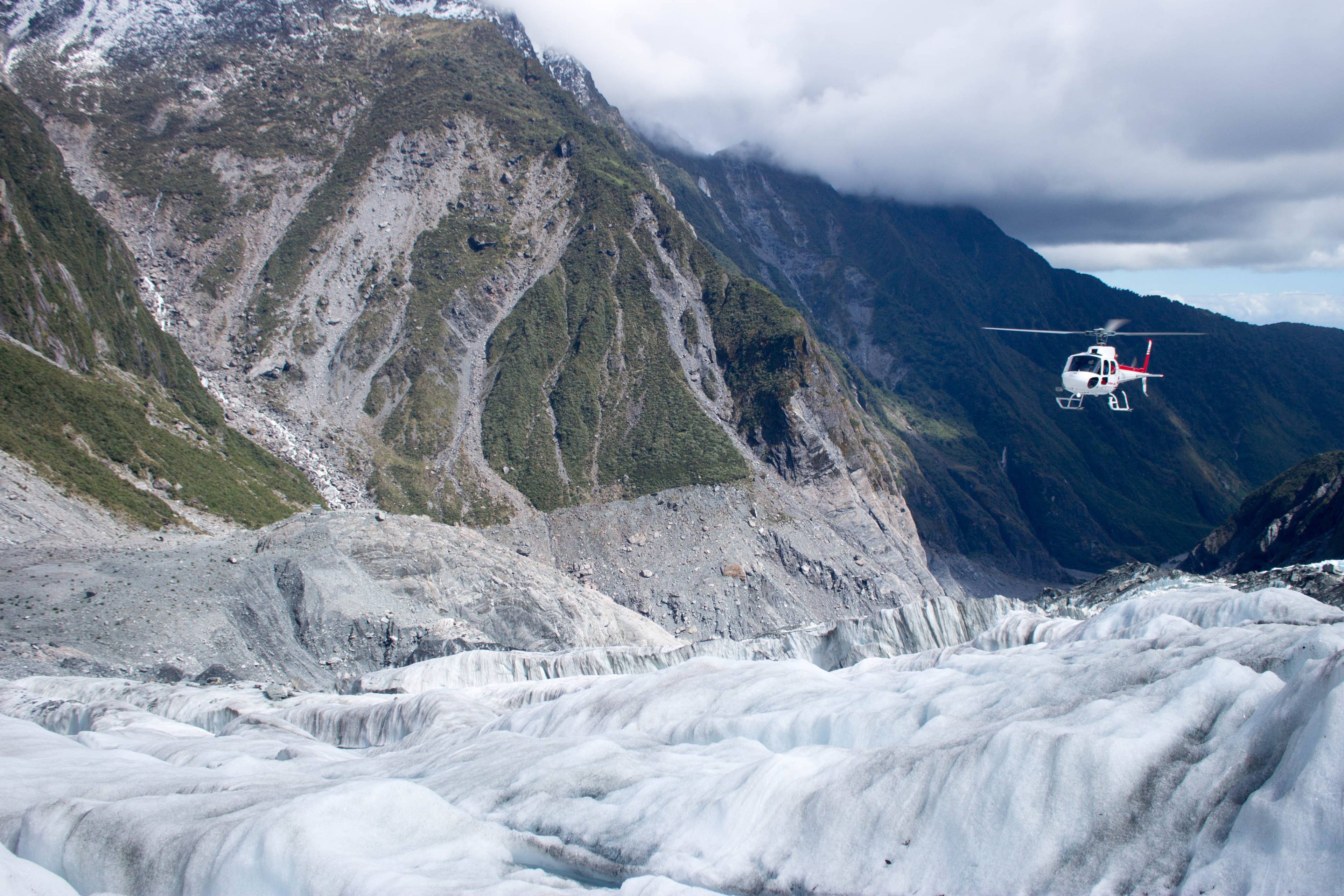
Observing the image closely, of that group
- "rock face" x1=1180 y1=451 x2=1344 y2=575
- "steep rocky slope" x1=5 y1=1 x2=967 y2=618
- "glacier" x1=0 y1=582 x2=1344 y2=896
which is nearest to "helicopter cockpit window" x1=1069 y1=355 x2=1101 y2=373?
"rock face" x1=1180 y1=451 x2=1344 y2=575

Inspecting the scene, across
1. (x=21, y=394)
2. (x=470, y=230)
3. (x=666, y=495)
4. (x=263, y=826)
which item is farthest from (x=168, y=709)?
(x=470, y=230)

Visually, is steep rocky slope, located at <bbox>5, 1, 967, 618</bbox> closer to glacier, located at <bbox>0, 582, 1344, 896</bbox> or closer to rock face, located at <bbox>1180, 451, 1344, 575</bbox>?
rock face, located at <bbox>1180, 451, 1344, 575</bbox>

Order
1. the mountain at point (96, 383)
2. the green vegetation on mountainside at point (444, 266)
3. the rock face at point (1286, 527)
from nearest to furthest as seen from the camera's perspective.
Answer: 1. the mountain at point (96, 383)
2. the rock face at point (1286, 527)
3. the green vegetation on mountainside at point (444, 266)

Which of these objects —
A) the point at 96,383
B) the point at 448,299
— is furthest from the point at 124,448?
the point at 448,299

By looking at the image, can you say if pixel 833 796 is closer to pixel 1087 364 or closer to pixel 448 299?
pixel 1087 364

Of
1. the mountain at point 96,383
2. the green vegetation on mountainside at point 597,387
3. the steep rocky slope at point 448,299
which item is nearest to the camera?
the mountain at point 96,383

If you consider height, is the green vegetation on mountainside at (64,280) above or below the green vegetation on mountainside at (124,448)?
above

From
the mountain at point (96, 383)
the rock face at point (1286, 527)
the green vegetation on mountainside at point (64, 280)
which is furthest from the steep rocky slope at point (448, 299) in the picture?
the rock face at point (1286, 527)

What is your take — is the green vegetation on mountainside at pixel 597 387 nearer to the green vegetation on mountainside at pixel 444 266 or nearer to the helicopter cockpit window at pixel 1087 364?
the green vegetation on mountainside at pixel 444 266
